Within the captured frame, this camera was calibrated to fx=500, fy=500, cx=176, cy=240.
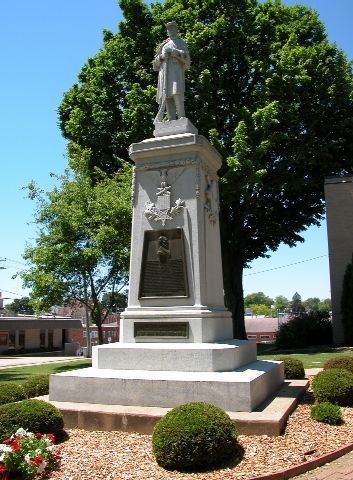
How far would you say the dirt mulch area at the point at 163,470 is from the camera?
612cm

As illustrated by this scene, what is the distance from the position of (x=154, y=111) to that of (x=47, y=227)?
26.7 feet

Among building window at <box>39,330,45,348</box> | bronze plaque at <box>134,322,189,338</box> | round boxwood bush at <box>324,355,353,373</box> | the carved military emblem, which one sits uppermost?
the carved military emblem

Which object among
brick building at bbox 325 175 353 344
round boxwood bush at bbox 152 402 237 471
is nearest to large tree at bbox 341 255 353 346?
brick building at bbox 325 175 353 344

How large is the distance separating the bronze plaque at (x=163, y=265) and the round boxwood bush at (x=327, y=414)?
3.22 metres

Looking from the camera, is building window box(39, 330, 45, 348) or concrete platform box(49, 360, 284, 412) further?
building window box(39, 330, 45, 348)

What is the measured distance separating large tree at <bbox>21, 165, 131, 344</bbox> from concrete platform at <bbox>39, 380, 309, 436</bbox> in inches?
605

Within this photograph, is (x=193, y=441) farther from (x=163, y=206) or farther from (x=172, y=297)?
(x=163, y=206)

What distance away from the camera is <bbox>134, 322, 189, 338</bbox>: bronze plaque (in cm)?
969

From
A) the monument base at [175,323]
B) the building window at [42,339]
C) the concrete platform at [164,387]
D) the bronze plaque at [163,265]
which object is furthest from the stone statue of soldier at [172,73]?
the building window at [42,339]

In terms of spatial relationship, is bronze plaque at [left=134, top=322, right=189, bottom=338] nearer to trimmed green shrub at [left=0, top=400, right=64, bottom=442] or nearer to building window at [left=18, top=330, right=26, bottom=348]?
trimmed green shrub at [left=0, top=400, right=64, bottom=442]

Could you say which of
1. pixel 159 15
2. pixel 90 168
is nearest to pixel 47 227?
pixel 90 168

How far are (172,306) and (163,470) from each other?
4.08 meters

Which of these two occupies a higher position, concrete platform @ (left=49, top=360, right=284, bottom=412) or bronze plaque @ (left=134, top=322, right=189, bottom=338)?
bronze plaque @ (left=134, top=322, right=189, bottom=338)

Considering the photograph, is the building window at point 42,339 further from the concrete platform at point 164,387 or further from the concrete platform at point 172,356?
the concrete platform at point 164,387
